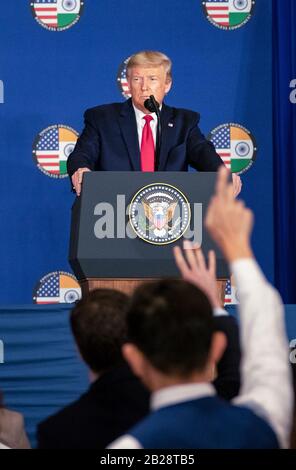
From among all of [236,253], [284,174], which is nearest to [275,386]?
[236,253]

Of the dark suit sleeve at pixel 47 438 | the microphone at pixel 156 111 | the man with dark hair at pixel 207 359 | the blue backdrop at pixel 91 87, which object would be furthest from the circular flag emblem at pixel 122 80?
the man with dark hair at pixel 207 359

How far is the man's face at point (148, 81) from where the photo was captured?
4.77 m

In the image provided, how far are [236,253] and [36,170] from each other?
16.2 feet

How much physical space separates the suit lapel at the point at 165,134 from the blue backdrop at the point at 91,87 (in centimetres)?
162

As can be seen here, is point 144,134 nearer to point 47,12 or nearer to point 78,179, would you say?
point 78,179

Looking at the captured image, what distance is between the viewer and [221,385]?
83.6 inches

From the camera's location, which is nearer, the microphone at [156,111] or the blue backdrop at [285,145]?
the microphone at [156,111]

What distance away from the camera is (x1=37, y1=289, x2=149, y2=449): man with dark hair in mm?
1793

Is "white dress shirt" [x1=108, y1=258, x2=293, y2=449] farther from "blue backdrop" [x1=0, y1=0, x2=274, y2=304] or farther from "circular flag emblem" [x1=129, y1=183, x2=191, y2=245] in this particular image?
"blue backdrop" [x1=0, y1=0, x2=274, y2=304]

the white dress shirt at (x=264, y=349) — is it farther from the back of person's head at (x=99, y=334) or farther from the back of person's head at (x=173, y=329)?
the back of person's head at (x=99, y=334)

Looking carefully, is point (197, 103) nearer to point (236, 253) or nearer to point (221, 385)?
point (221, 385)

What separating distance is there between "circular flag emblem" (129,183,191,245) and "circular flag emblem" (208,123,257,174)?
263cm

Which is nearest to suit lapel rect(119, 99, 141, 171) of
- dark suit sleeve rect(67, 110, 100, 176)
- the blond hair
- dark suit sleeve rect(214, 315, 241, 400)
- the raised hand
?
dark suit sleeve rect(67, 110, 100, 176)

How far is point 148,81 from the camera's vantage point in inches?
188
